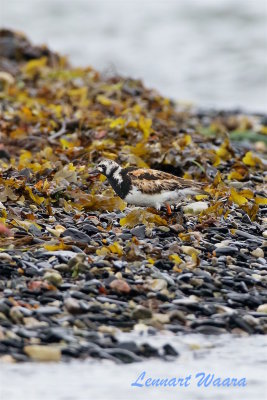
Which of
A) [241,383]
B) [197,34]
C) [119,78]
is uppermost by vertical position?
[197,34]

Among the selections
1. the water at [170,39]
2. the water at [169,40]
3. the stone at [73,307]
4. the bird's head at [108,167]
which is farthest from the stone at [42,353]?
the water at [170,39]

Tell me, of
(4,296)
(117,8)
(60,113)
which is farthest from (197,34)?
(4,296)

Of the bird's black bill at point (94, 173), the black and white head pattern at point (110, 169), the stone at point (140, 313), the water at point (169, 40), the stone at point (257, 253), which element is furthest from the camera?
the water at point (169, 40)

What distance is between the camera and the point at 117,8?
21.3 m

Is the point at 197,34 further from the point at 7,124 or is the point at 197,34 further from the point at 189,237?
the point at 189,237

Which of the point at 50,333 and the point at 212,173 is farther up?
the point at 212,173

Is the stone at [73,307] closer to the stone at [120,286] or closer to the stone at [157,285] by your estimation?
the stone at [120,286]

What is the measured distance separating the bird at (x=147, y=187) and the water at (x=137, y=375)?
5.63ft

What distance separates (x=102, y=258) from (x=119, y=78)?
6.13 meters

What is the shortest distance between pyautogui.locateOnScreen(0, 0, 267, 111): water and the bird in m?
8.41

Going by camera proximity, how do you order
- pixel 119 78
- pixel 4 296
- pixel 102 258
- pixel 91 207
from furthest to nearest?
pixel 119 78
pixel 91 207
pixel 102 258
pixel 4 296

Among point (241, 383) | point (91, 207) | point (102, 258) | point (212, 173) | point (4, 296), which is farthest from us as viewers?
point (212, 173)

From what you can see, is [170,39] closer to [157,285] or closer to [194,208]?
[194,208]

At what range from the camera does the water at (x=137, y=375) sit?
3354 mm
